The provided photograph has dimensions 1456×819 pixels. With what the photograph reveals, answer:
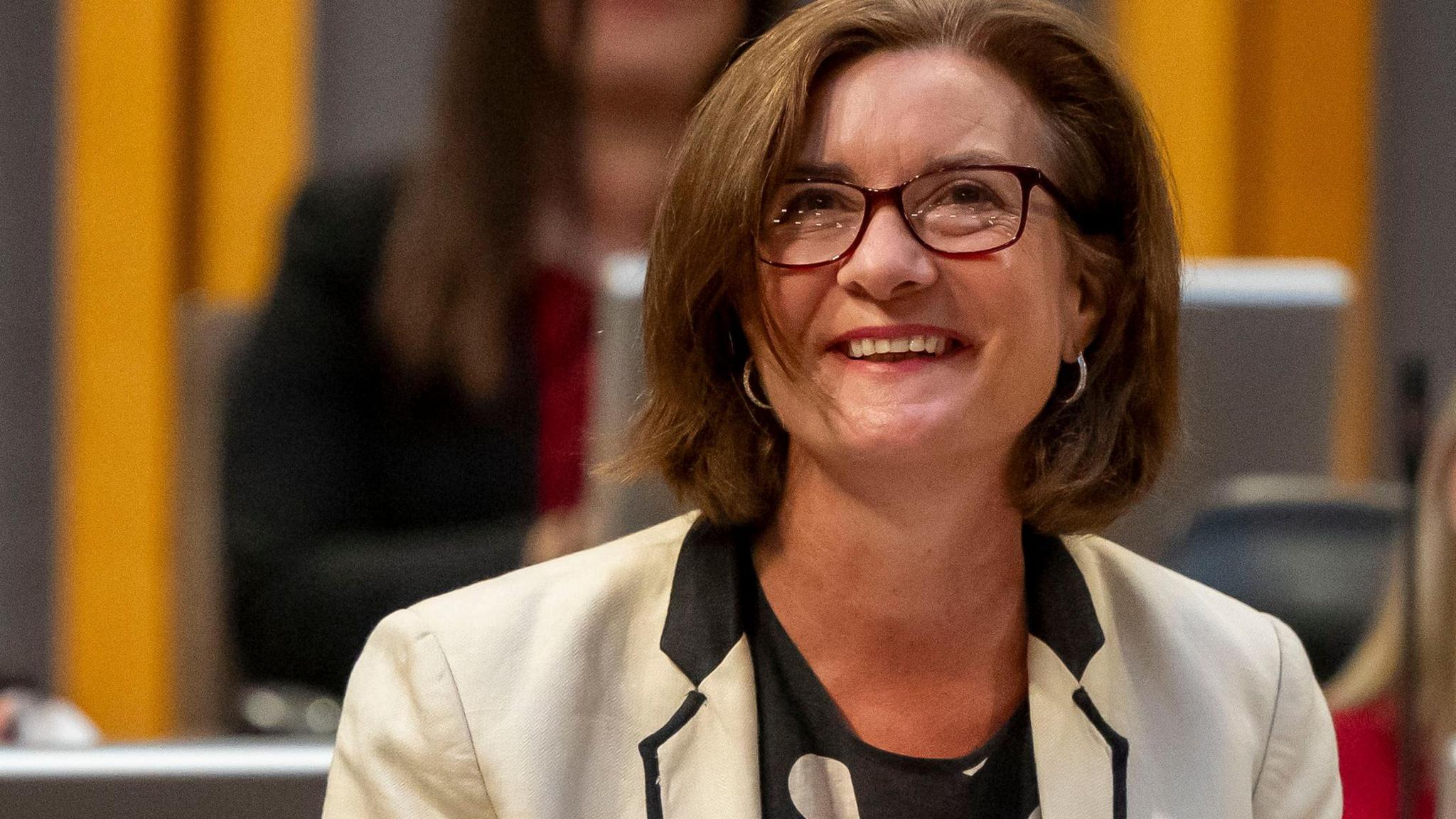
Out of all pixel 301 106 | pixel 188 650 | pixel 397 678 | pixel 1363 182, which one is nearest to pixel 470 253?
pixel 188 650

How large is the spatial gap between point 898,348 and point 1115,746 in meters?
0.30

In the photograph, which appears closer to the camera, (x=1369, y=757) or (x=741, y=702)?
(x=741, y=702)

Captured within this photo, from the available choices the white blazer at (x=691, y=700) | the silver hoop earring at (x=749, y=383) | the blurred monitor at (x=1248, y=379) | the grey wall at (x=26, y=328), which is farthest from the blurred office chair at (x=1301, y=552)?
the grey wall at (x=26, y=328)

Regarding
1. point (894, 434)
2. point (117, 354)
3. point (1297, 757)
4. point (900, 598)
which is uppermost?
point (894, 434)

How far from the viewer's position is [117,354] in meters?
2.93

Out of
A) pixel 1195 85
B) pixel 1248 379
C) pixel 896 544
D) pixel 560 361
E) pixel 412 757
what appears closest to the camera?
pixel 412 757

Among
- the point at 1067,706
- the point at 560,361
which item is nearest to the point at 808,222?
the point at 1067,706

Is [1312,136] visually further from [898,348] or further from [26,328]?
[26,328]

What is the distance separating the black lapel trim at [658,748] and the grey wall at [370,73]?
2.11 meters

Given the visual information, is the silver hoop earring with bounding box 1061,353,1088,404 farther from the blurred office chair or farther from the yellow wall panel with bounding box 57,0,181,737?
the yellow wall panel with bounding box 57,0,181,737

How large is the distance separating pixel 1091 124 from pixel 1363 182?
6.73ft

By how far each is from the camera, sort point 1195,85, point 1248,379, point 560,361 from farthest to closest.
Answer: point 1195,85, point 560,361, point 1248,379

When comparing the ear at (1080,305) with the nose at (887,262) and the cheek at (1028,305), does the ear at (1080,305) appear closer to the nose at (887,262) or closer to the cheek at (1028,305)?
the cheek at (1028,305)

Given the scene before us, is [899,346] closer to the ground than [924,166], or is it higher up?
closer to the ground
